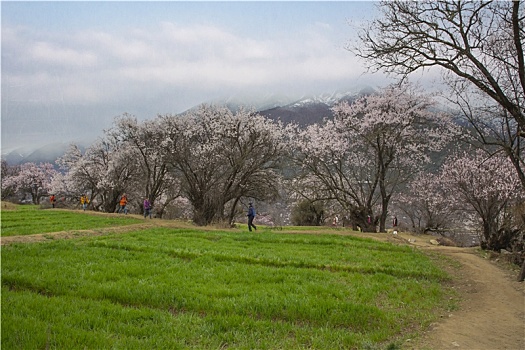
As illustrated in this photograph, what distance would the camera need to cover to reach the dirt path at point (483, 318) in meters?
6.01

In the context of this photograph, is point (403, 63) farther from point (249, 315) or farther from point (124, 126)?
point (124, 126)

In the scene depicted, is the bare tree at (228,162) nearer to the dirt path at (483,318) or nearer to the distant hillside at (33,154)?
the distant hillside at (33,154)

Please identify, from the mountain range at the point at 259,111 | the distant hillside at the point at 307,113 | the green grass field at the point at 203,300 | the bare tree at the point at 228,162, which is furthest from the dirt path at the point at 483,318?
the distant hillside at the point at 307,113

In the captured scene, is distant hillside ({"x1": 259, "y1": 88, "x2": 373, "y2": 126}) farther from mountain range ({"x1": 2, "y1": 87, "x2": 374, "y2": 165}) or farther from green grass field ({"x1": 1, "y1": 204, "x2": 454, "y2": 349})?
green grass field ({"x1": 1, "y1": 204, "x2": 454, "y2": 349})

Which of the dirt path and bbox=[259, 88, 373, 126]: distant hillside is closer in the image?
the dirt path

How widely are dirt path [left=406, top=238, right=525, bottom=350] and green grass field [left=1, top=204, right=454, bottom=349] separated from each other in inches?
15.6

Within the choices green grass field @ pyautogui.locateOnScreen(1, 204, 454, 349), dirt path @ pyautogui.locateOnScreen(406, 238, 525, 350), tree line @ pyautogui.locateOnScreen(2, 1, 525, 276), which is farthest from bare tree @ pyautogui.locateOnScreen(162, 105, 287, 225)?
dirt path @ pyautogui.locateOnScreen(406, 238, 525, 350)

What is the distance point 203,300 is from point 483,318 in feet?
18.9

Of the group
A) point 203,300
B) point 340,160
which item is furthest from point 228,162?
point 203,300

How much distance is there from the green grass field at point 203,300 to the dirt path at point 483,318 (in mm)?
395

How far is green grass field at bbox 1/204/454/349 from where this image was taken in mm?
5244

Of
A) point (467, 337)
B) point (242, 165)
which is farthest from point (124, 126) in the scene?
point (467, 337)

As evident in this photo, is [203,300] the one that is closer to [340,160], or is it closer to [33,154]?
[33,154]

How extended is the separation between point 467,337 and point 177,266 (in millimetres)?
6555
